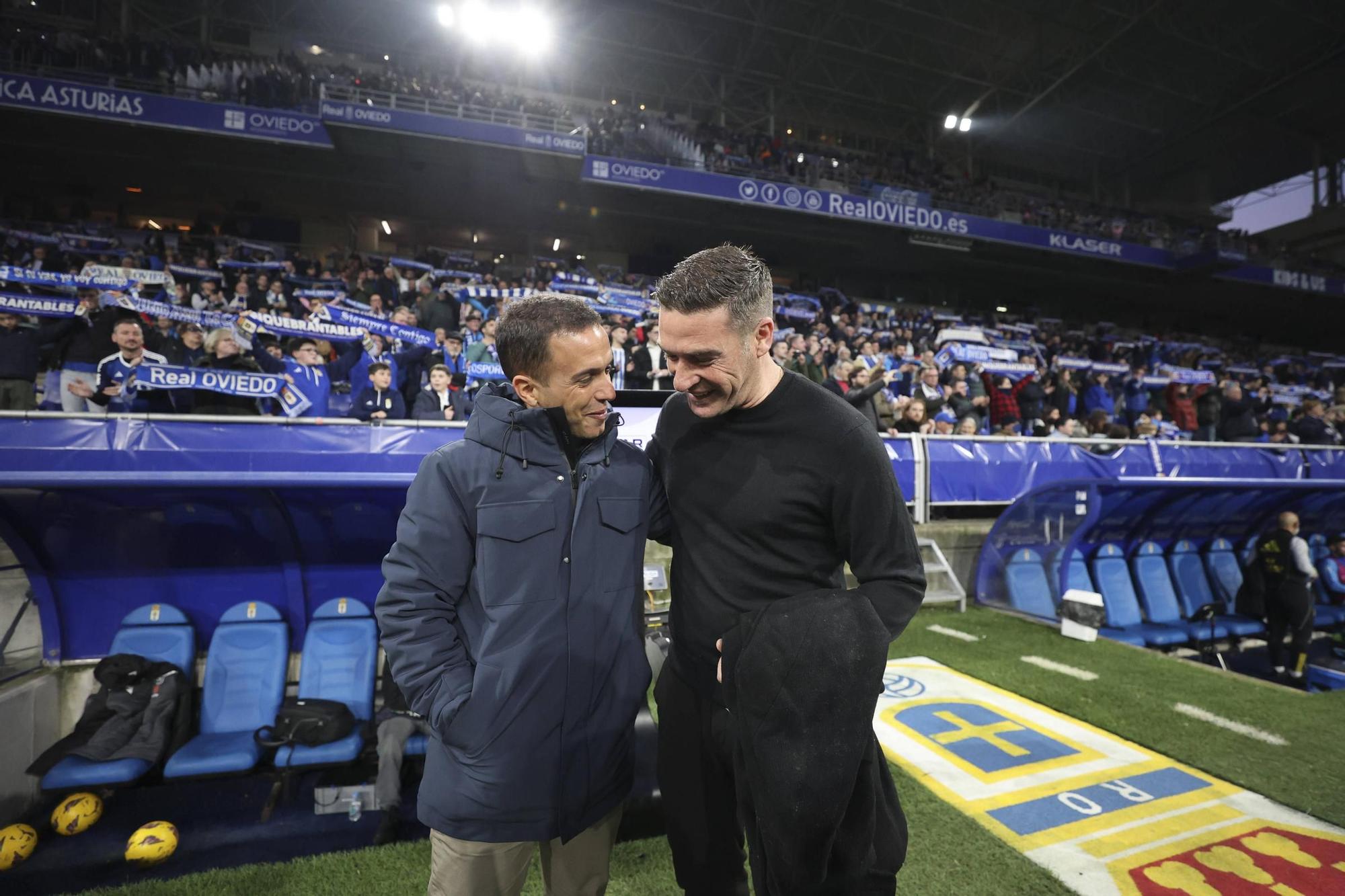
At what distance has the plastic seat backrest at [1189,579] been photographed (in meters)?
8.17

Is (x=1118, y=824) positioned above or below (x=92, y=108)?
below

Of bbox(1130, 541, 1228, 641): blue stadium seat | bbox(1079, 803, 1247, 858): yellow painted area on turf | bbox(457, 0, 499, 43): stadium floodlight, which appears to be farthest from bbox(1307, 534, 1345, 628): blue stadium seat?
bbox(457, 0, 499, 43): stadium floodlight

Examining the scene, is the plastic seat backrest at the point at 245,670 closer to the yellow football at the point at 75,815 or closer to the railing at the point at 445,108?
the yellow football at the point at 75,815

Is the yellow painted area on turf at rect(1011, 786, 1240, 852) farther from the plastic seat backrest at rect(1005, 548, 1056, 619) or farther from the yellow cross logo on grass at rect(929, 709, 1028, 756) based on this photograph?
the plastic seat backrest at rect(1005, 548, 1056, 619)

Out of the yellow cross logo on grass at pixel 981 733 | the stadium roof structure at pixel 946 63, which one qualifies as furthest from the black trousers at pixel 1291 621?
the stadium roof structure at pixel 946 63

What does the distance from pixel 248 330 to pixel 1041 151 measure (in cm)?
3616

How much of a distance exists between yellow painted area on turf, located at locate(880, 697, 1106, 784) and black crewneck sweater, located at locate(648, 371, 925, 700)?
263 centimetres

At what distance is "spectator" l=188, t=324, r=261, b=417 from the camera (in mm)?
6136

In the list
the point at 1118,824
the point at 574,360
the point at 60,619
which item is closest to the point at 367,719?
the point at 60,619

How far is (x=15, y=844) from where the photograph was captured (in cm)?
322

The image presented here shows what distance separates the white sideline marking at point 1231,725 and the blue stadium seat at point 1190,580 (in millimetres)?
4580

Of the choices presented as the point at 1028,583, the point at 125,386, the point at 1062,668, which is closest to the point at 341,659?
the point at 125,386

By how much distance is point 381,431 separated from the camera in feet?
18.6

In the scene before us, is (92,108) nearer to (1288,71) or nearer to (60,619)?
(60,619)
